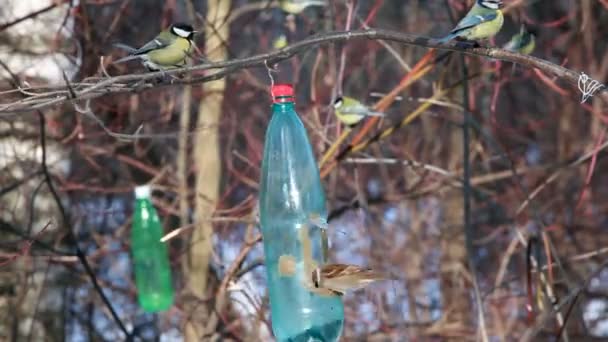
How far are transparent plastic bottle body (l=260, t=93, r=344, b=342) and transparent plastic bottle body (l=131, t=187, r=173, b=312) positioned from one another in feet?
6.56

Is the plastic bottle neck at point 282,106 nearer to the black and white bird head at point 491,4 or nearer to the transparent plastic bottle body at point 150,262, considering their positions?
the black and white bird head at point 491,4

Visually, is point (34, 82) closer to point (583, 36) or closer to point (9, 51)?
point (9, 51)

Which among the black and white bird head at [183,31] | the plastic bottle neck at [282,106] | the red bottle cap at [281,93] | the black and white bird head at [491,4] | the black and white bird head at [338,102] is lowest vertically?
the plastic bottle neck at [282,106]

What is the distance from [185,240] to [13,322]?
1.19m

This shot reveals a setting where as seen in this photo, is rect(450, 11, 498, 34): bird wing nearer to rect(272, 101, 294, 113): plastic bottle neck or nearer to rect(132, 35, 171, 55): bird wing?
rect(272, 101, 294, 113): plastic bottle neck

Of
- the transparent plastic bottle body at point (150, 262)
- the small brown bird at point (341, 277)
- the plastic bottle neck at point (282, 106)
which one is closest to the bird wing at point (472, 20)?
the plastic bottle neck at point (282, 106)

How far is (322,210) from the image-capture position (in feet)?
9.89

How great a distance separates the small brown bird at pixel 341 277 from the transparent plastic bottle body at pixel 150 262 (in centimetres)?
228

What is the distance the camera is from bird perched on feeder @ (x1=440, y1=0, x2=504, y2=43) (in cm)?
310

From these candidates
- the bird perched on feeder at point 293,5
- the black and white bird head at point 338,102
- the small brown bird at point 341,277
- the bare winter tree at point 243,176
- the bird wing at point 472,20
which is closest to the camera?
the small brown bird at point 341,277

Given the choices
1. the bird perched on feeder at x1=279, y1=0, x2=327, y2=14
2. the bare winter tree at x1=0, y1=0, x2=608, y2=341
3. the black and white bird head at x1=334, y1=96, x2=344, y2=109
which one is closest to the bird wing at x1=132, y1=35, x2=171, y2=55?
the bare winter tree at x1=0, y1=0, x2=608, y2=341

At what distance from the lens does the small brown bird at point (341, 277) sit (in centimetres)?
259

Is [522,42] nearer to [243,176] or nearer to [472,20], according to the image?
[472,20]

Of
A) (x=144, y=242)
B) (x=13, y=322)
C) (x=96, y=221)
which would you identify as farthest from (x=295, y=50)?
(x=96, y=221)
